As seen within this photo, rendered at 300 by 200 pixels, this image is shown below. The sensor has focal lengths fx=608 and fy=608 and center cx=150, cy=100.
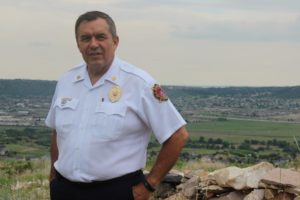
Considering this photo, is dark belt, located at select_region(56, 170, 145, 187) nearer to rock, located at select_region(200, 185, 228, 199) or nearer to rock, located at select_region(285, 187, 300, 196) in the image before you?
rock, located at select_region(285, 187, 300, 196)

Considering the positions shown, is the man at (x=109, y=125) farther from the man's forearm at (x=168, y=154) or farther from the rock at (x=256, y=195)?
the rock at (x=256, y=195)

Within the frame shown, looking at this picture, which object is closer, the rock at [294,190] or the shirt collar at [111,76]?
the shirt collar at [111,76]

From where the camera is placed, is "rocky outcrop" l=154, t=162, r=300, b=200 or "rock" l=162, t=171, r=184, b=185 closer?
"rocky outcrop" l=154, t=162, r=300, b=200

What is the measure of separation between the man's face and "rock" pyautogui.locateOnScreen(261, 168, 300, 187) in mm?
3472

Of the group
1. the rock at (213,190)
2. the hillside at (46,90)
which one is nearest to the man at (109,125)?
the rock at (213,190)

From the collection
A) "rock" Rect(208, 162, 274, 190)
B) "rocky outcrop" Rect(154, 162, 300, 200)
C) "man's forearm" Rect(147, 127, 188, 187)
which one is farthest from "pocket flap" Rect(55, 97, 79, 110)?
"rock" Rect(208, 162, 274, 190)

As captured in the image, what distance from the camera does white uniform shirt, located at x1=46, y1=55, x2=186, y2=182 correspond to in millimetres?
3492

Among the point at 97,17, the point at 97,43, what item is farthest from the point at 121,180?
the point at 97,17

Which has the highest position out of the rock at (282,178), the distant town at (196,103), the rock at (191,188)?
the rock at (282,178)

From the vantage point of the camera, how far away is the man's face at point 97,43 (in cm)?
355

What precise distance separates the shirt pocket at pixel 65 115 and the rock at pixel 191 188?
12.8ft

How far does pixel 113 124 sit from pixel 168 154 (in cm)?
40

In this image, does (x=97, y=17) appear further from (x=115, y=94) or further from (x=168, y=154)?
(x=168, y=154)

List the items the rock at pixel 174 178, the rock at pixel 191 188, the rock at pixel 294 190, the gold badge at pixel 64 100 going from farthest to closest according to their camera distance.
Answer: the rock at pixel 174 178
the rock at pixel 191 188
the rock at pixel 294 190
the gold badge at pixel 64 100
